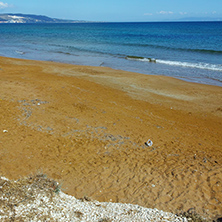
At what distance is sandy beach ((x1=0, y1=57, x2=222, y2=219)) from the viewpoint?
5200mm

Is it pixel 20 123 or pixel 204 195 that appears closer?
pixel 204 195

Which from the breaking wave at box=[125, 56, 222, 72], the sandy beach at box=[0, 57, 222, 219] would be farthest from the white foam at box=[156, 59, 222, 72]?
the sandy beach at box=[0, 57, 222, 219]

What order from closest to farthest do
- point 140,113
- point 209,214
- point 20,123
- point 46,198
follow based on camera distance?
point 46,198, point 209,214, point 20,123, point 140,113

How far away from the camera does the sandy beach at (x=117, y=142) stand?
5.20 metres

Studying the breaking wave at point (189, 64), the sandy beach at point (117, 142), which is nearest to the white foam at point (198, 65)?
the breaking wave at point (189, 64)

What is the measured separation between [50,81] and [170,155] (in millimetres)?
8515

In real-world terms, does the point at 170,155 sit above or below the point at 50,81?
below

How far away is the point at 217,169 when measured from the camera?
20.0 ft

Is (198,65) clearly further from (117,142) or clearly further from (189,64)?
(117,142)

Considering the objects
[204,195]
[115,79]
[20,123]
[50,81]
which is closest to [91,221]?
[204,195]

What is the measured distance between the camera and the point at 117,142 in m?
7.23

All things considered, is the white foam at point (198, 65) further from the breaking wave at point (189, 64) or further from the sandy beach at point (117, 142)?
the sandy beach at point (117, 142)

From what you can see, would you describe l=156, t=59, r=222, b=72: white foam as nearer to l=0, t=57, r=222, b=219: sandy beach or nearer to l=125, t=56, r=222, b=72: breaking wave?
l=125, t=56, r=222, b=72: breaking wave

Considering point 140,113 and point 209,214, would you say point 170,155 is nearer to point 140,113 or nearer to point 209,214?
point 209,214
